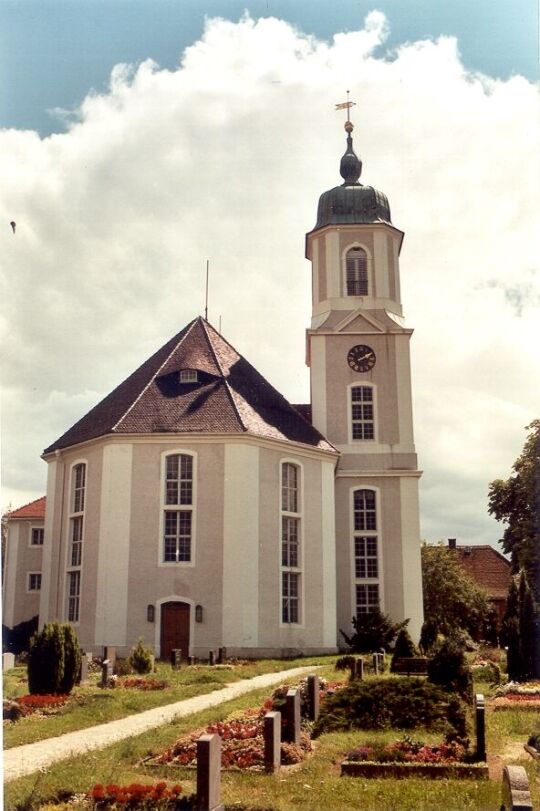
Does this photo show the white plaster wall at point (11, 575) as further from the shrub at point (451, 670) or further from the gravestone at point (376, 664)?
the shrub at point (451, 670)

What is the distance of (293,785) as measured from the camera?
29.7ft

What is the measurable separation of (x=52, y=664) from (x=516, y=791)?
40.5 feet

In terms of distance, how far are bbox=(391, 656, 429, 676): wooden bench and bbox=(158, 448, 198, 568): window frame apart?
819 cm

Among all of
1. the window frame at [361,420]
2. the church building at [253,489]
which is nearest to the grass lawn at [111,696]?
the church building at [253,489]

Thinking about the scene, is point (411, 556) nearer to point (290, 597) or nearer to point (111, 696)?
point (290, 597)

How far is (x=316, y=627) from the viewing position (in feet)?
93.1

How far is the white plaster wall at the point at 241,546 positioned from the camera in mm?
26328

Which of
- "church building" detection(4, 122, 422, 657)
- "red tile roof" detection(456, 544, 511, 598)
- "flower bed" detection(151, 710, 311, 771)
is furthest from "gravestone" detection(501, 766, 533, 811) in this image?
"red tile roof" detection(456, 544, 511, 598)

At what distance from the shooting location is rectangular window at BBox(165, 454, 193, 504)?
1093 inches

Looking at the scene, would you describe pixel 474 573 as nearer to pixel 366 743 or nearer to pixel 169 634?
pixel 169 634

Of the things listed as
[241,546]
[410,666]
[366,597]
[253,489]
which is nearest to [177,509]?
[241,546]

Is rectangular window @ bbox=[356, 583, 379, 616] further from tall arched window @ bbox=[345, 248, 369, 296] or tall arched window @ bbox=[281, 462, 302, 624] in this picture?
tall arched window @ bbox=[345, 248, 369, 296]

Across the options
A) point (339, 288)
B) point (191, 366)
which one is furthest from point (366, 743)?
point (339, 288)

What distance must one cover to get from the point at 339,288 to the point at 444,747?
26.6m
